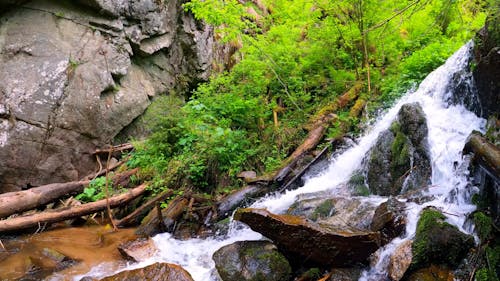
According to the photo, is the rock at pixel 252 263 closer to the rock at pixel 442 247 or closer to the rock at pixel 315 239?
the rock at pixel 315 239

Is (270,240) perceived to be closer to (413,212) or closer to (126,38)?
(413,212)

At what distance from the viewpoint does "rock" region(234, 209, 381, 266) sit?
3.79 m

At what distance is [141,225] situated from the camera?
5.97m

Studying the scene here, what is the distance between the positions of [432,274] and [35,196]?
21.0 feet

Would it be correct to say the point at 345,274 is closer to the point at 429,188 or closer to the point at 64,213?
the point at 429,188

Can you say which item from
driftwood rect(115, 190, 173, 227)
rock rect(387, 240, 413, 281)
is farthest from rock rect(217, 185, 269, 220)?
rock rect(387, 240, 413, 281)

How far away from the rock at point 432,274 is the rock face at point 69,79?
7.14 metres

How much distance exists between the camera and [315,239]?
387 cm

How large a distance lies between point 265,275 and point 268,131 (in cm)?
434

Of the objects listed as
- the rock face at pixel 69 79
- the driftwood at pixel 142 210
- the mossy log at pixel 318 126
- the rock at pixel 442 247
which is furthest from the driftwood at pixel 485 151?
the rock face at pixel 69 79

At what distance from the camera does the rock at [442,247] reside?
3.63m

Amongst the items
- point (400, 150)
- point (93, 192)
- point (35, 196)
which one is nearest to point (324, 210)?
point (400, 150)

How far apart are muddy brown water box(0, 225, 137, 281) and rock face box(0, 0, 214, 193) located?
2151 millimetres

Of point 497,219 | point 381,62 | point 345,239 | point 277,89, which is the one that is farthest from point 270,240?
point 381,62
